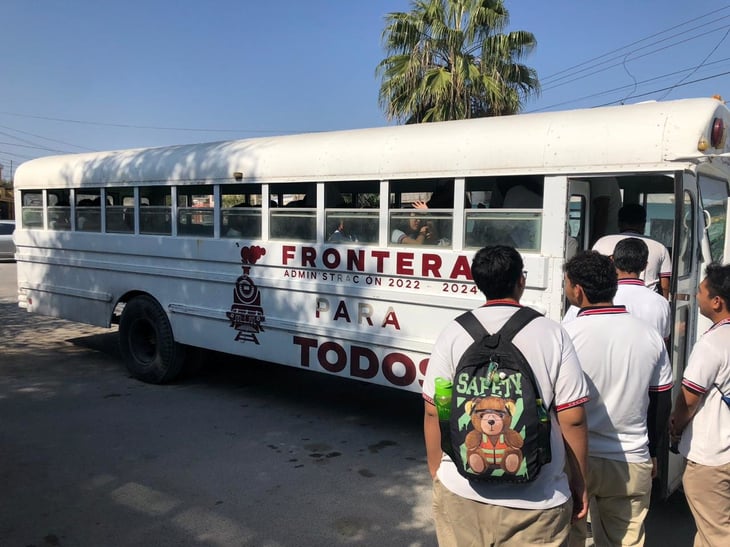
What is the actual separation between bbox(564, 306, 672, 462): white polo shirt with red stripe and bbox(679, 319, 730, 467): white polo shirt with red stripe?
0.18m

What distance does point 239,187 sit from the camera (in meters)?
5.73

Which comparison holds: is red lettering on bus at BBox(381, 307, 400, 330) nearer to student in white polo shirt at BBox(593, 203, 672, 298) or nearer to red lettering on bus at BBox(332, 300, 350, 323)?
red lettering on bus at BBox(332, 300, 350, 323)

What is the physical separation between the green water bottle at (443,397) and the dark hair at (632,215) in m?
2.56

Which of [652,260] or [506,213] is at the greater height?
[506,213]

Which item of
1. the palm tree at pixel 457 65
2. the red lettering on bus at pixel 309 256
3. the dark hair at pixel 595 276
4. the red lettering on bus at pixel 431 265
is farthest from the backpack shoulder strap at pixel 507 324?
the palm tree at pixel 457 65

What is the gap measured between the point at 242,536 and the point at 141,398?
2947 mm

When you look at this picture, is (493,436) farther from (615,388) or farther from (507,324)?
(615,388)

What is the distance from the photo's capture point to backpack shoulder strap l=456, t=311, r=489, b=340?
1.95m

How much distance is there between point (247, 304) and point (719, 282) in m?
3.96

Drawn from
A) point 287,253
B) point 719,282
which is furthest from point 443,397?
point 287,253

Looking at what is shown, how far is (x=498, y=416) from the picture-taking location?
71.9 inches

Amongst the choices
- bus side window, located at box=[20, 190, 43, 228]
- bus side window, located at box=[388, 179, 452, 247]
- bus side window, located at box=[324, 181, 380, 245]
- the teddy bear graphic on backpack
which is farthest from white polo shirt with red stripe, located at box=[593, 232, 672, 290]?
bus side window, located at box=[20, 190, 43, 228]

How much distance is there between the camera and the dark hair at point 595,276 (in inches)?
94.1

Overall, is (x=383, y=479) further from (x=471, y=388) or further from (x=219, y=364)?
(x=219, y=364)
